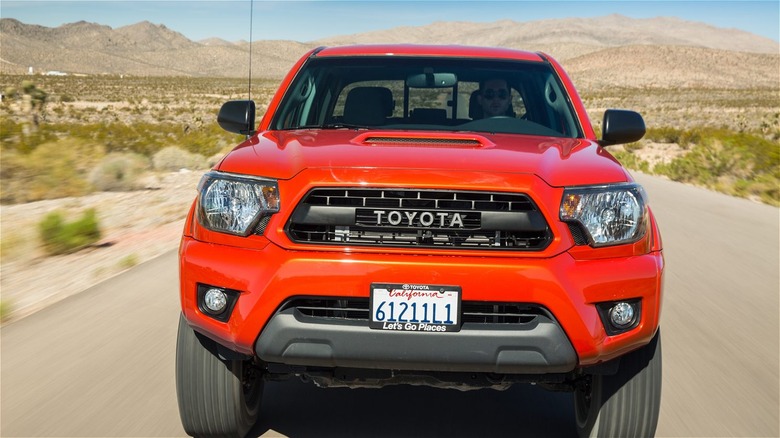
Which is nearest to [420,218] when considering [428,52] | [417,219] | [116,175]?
[417,219]

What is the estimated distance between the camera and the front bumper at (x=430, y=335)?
10.4ft

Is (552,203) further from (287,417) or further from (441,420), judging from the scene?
(287,417)

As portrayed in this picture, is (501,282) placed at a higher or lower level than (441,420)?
higher

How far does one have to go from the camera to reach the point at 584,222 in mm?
3338

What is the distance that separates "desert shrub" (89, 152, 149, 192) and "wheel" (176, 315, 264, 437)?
40.3 feet

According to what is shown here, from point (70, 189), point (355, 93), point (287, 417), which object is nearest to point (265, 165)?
point (287, 417)

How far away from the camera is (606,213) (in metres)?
3.40

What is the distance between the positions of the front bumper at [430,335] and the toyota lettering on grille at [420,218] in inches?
5.1

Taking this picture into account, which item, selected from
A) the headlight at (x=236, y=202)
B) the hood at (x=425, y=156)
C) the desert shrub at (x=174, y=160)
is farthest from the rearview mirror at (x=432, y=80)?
the desert shrub at (x=174, y=160)

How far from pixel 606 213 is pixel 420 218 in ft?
2.31

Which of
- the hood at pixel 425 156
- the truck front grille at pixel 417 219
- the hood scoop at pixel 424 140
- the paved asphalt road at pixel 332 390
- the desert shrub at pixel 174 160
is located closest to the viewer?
the truck front grille at pixel 417 219

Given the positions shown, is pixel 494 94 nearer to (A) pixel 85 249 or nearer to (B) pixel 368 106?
(B) pixel 368 106

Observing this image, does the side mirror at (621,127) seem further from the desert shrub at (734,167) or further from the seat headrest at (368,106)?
the desert shrub at (734,167)

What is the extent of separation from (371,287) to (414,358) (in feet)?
0.96
